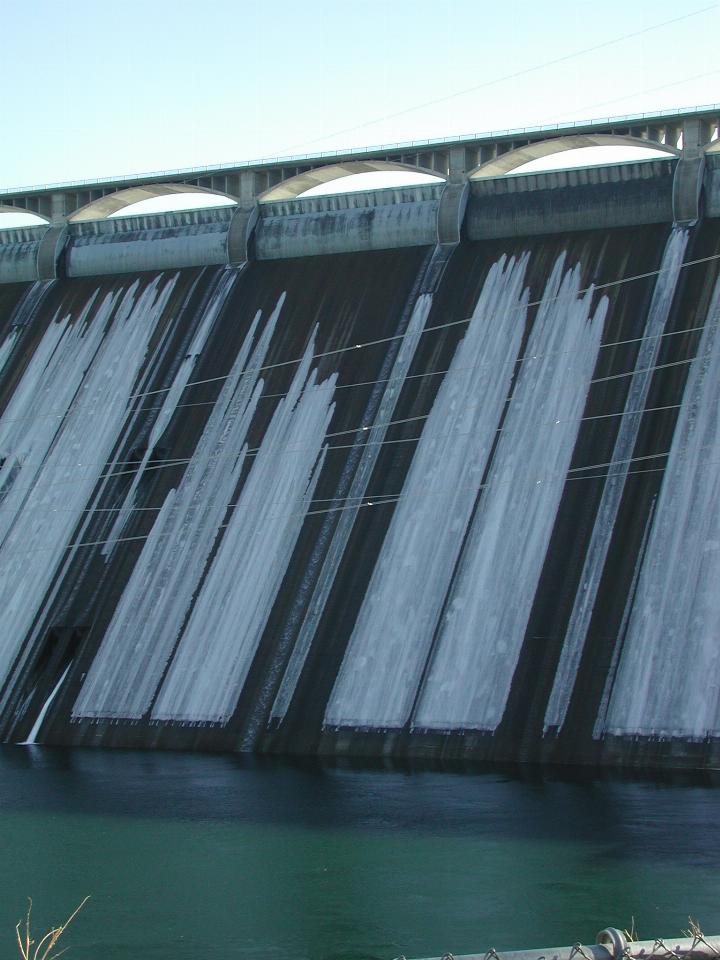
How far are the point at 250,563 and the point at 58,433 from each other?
11446 mm

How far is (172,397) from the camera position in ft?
153

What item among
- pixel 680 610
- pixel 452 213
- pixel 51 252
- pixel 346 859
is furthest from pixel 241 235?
pixel 346 859

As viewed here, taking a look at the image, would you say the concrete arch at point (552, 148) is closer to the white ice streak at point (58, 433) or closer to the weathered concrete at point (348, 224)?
the weathered concrete at point (348, 224)

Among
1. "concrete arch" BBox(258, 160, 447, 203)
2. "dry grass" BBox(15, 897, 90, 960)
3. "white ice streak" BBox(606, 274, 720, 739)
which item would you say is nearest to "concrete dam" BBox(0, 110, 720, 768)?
"white ice streak" BBox(606, 274, 720, 739)

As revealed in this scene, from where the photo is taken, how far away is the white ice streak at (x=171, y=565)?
1531 inches

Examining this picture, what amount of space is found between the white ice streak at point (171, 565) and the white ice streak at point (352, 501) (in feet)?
13.5

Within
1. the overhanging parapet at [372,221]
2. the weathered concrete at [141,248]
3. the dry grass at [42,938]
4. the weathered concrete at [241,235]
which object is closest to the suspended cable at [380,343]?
the overhanging parapet at [372,221]

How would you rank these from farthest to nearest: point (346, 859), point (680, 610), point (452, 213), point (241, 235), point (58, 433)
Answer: point (241, 235) → point (58, 433) → point (452, 213) → point (680, 610) → point (346, 859)

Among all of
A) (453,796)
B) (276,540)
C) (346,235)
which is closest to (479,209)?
(346,235)

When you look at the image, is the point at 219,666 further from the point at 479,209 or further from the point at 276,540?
the point at 479,209

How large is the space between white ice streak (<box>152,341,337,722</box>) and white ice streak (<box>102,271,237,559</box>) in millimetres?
4187

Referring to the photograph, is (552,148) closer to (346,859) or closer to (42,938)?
(346,859)

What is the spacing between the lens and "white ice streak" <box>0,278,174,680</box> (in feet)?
142

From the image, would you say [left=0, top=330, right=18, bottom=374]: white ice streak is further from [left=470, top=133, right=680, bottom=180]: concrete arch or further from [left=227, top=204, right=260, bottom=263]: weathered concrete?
[left=470, top=133, right=680, bottom=180]: concrete arch
